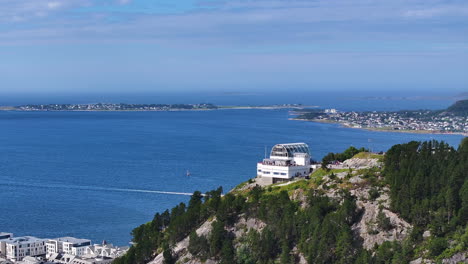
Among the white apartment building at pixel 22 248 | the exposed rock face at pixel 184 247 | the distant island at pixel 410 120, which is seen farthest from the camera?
the distant island at pixel 410 120

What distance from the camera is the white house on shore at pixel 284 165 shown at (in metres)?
32.0

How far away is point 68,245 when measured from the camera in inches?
1453

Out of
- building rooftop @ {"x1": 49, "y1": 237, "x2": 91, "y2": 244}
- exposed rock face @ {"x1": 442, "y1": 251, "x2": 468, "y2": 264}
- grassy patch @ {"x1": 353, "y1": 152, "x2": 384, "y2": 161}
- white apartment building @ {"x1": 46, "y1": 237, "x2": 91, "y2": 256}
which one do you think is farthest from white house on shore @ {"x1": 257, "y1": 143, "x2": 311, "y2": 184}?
exposed rock face @ {"x1": 442, "y1": 251, "x2": 468, "y2": 264}

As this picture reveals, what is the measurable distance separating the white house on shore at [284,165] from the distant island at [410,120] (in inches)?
2780

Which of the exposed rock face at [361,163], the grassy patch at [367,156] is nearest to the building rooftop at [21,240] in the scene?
the exposed rock face at [361,163]

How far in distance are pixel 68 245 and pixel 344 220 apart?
1852 centimetres

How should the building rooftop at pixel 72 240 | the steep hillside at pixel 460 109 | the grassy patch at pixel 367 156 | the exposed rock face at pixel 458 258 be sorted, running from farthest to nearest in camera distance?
the steep hillside at pixel 460 109 < the building rooftop at pixel 72 240 < the grassy patch at pixel 367 156 < the exposed rock face at pixel 458 258

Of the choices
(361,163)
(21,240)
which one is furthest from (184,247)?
(21,240)

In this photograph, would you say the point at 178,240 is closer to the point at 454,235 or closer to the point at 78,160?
the point at 454,235

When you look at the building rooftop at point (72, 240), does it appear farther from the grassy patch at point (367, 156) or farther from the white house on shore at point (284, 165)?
the grassy patch at point (367, 156)

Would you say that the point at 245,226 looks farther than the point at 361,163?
No

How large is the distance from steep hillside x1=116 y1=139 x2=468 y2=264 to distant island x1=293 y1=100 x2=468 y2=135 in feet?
247

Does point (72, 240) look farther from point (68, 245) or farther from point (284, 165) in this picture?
point (284, 165)

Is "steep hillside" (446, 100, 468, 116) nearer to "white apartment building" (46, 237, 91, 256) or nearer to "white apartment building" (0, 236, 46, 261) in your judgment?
"white apartment building" (46, 237, 91, 256)
